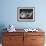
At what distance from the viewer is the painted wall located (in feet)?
14.6

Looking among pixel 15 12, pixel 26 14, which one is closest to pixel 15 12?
pixel 15 12

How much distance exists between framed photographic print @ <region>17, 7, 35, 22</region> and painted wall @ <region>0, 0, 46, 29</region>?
0.10 m

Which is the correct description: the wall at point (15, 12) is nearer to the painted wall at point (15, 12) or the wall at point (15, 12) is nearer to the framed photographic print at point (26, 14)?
the painted wall at point (15, 12)

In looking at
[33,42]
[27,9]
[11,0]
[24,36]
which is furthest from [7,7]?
[33,42]

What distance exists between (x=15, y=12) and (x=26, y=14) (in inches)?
14.9

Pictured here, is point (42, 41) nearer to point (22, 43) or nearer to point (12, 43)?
point (22, 43)

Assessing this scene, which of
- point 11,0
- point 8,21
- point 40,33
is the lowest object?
point 40,33

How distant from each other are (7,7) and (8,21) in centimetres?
47

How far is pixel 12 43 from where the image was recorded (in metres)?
4.01

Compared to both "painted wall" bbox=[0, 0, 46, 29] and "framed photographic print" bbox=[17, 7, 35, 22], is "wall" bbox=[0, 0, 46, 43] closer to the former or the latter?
"painted wall" bbox=[0, 0, 46, 29]

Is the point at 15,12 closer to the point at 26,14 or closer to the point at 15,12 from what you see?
the point at 15,12

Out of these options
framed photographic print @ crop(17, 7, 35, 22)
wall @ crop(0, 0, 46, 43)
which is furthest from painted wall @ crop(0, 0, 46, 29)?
framed photographic print @ crop(17, 7, 35, 22)

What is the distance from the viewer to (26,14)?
4.50m

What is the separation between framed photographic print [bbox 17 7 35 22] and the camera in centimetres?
446
